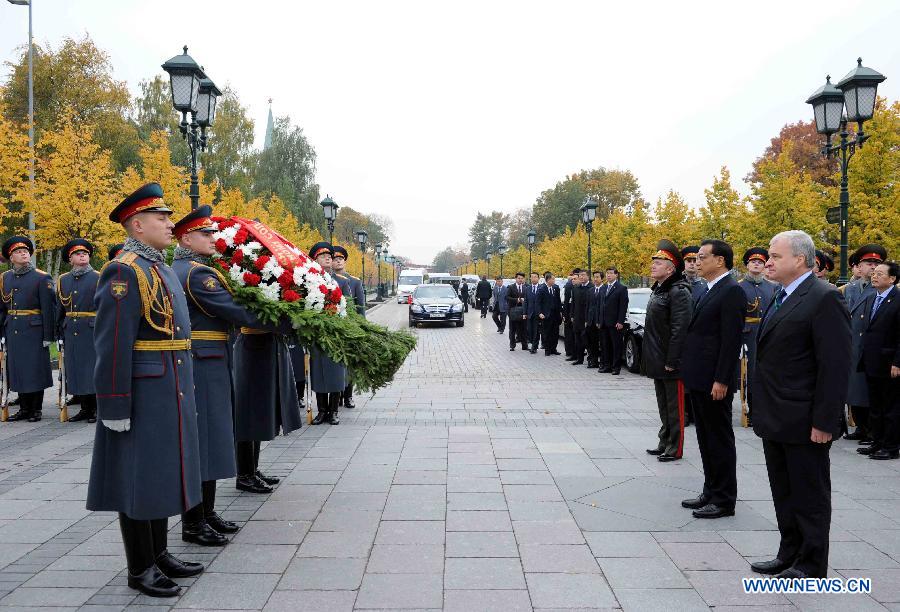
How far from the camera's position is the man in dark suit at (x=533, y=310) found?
18078 mm

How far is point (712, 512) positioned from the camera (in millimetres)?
5027

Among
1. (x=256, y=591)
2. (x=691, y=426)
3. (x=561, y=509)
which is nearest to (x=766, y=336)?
(x=561, y=509)

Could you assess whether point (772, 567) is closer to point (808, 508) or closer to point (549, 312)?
point (808, 508)

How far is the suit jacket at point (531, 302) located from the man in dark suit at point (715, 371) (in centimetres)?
1248

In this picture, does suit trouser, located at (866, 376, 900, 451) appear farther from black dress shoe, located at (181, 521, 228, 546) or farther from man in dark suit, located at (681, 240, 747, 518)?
black dress shoe, located at (181, 521, 228, 546)

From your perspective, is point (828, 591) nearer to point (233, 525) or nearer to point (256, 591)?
point (256, 591)

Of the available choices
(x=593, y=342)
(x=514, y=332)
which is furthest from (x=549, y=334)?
(x=593, y=342)

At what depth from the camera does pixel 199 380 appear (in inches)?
177

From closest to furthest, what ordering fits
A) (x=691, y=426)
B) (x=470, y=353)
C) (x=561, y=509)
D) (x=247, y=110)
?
(x=561, y=509)
(x=691, y=426)
(x=470, y=353)
(x=247, y=110)

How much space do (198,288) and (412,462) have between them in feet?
9.87

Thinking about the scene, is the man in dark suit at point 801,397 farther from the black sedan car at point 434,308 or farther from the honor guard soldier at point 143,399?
the black sedan car at point 434,308

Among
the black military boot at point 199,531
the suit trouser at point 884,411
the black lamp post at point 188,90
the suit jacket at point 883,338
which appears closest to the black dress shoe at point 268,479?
the black military boot at point 199,531

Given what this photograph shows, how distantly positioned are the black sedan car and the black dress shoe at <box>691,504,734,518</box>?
22010 millimetres

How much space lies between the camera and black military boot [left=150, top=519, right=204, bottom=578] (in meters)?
4.02
